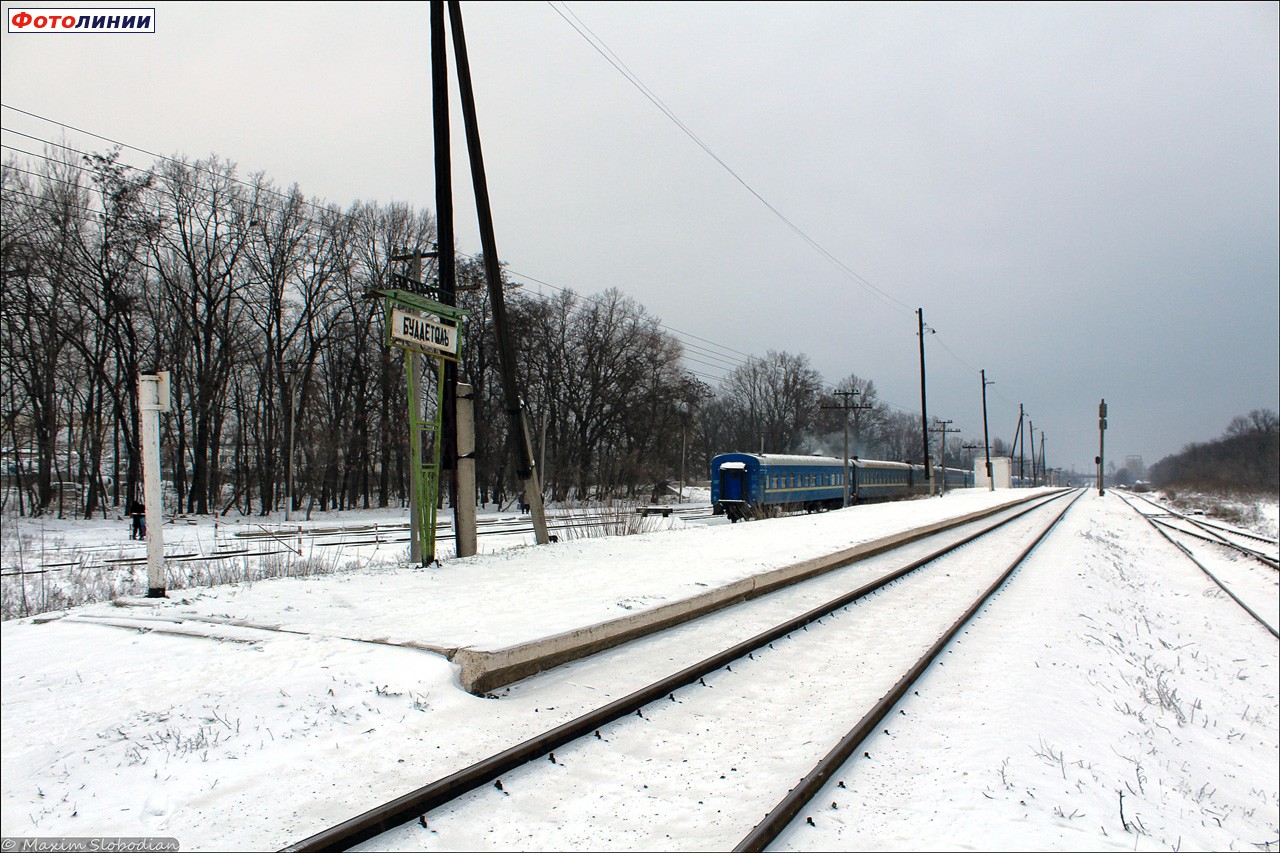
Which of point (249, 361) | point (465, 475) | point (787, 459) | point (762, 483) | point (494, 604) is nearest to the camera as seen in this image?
point (494, 604)

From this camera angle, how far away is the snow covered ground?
3.86 m

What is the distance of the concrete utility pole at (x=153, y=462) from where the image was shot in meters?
8.00

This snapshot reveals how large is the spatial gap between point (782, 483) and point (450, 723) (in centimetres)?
2760

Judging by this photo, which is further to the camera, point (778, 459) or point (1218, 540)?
point (778, 459)

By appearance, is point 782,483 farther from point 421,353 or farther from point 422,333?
point 422,333

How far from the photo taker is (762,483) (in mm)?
30031

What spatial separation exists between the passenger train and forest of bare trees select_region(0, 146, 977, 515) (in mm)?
6125

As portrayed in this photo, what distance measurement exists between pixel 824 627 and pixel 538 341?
148 feet

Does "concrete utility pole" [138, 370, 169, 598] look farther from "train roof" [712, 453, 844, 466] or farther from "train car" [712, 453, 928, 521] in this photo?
"train roof" [712, 453, 844, 466]

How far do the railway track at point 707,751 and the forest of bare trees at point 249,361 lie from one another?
1999cm

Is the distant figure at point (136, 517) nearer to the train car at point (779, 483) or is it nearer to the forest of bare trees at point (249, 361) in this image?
the forest of bare trees at point (249, 361)

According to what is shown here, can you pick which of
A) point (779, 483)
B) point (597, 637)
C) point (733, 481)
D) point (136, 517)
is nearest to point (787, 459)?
point (779, 483)

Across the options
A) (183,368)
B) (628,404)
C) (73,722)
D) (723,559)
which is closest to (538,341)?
(628,404)

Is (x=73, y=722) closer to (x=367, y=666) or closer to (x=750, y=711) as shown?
(x=367, y=666)
